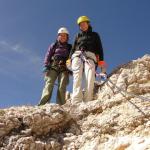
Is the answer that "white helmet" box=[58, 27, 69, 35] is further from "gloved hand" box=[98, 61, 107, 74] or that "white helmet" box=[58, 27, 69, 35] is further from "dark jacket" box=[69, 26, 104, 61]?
"gloved hand" box=[98, 61, 107, 74]

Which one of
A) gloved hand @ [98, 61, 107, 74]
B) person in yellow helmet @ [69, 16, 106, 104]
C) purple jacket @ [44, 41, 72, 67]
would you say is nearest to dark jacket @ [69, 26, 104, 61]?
person in yellow helmet @ [69, 16, 106, 104]

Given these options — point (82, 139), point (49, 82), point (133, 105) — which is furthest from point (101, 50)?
point (82, 139)

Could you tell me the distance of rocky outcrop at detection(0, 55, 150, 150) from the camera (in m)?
8.29

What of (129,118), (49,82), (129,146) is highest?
(49,82)

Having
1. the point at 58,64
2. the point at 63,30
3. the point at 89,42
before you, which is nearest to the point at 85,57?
the point at 89,42

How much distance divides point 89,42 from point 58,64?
149 cm

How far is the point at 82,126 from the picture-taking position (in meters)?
9.23

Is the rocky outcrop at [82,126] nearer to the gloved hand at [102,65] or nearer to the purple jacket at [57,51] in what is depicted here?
the gloved hand at [102,65]

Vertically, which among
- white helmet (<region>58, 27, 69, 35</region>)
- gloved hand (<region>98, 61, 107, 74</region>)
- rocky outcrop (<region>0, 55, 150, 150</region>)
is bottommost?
rocky outcrop (<region>0, 55, 150, 150</region>)

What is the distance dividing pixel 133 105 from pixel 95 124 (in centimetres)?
100

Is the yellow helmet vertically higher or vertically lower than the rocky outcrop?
higher

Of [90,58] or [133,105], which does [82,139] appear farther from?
[90,58]

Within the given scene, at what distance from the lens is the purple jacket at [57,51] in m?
13.3

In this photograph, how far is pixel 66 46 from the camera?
1342 cm
